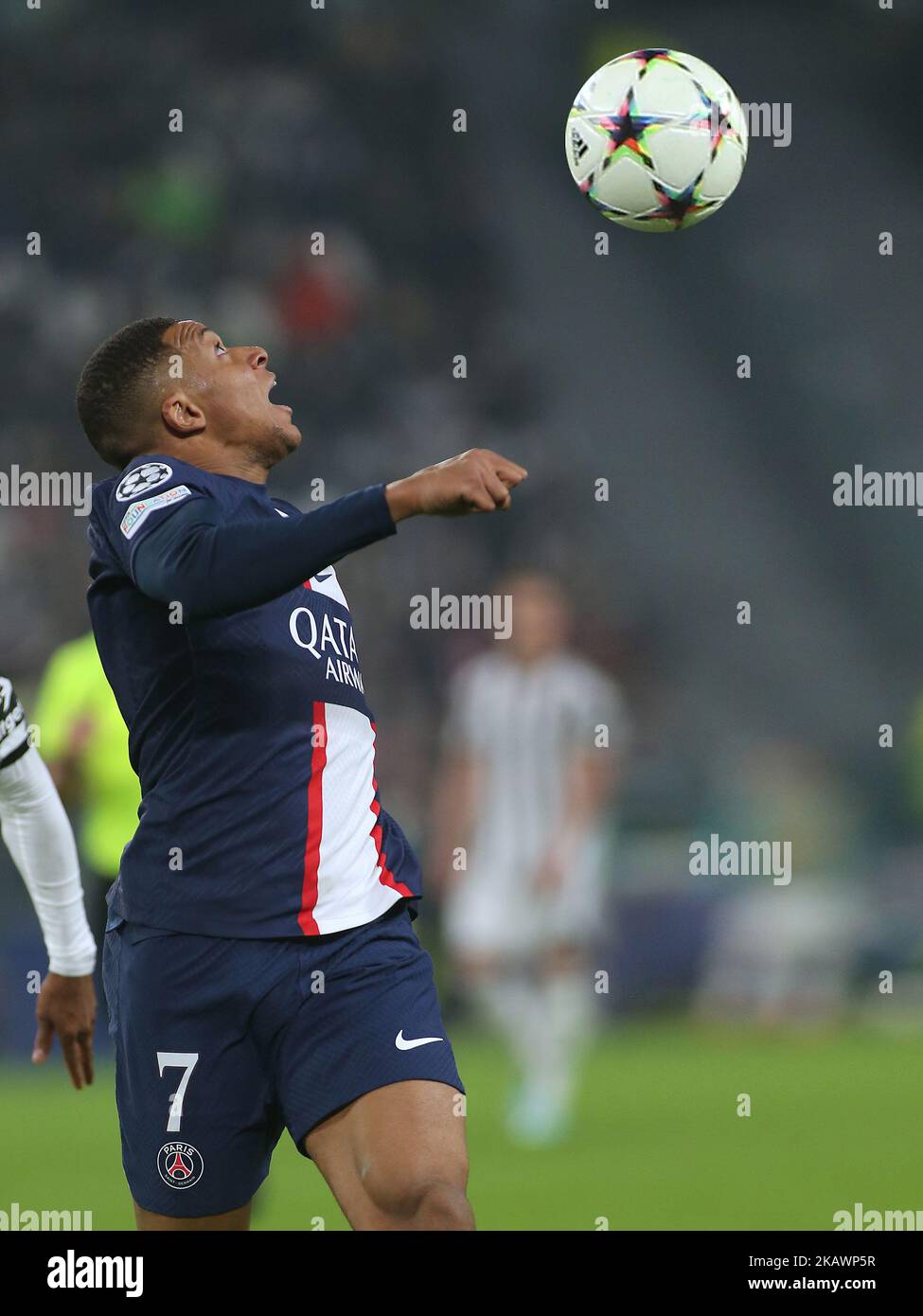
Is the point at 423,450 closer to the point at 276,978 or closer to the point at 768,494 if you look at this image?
the point at 768,494

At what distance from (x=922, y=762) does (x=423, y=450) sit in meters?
4.22

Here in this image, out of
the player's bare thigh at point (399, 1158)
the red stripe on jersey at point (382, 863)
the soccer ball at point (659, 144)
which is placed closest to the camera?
the player's bare thigh at point (399, 1158)

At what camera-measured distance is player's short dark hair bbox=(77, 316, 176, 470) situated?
3.65 m

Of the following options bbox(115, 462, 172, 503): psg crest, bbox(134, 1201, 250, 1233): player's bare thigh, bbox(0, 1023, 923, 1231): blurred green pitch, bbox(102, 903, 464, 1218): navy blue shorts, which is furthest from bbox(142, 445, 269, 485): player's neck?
bbox(0, 1023, 923, 1231): blurred green pitch

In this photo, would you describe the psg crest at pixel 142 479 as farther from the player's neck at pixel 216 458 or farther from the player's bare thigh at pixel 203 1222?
the player's bare thigh at pixel 203 1222

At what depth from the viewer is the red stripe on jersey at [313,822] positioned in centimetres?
338

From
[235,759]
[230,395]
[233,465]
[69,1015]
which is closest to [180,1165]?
[69,1015]

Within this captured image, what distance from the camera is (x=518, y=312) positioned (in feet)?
53.3

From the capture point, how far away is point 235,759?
135 inches

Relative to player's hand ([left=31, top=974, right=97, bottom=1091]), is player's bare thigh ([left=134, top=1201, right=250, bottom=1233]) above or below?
below

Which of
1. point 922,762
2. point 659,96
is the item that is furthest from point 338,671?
point 922,762

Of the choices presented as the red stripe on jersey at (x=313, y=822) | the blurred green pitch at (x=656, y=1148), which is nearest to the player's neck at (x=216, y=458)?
the red stripe on jersey at (x=313, y=822)

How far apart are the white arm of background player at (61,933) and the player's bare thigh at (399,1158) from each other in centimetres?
75

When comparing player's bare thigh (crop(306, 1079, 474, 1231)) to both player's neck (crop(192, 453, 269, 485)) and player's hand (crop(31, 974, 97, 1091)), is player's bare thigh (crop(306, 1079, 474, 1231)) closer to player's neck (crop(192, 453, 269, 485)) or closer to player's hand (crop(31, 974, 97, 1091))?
player's hand (crop(31, 974, 97, 1091))
